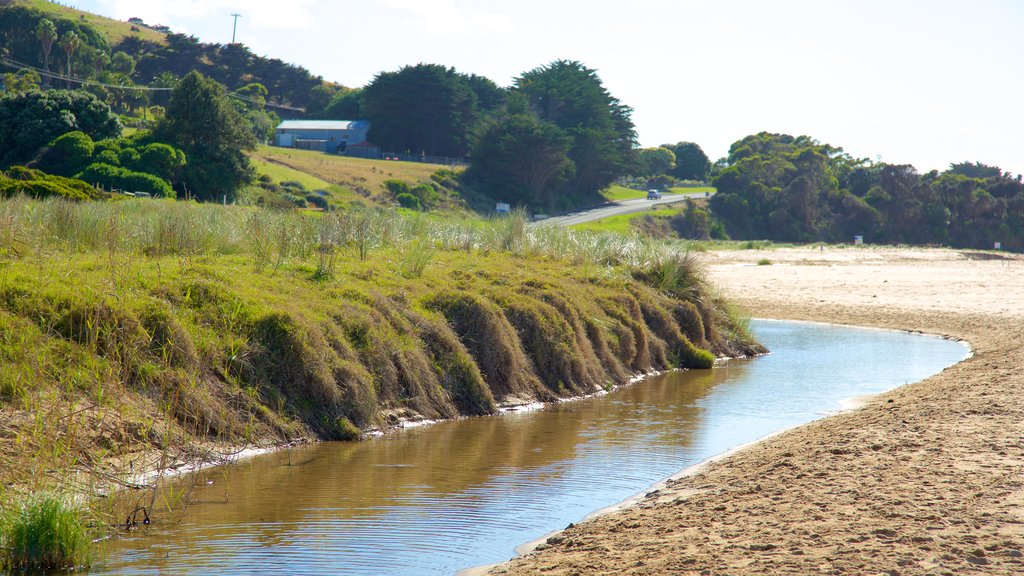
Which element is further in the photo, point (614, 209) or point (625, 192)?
point (625, 192)

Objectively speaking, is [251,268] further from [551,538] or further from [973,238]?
[973,238]

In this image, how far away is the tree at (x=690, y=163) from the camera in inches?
5433

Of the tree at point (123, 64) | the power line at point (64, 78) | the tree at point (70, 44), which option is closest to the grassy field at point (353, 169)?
the power line at point (64, 78)

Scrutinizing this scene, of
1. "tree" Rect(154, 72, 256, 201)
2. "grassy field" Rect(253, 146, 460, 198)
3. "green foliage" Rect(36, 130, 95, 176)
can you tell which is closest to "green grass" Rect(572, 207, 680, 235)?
"grassy field" Rect(253, 146, 460, 198)

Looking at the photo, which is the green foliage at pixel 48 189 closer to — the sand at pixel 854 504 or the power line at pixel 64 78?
the sand at pixel 854 504

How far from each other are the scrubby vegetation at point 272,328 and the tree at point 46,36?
273 ft

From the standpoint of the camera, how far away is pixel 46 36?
297 feet

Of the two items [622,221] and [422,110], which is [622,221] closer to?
[622,221]

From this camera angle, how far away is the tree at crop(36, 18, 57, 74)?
90250 mm

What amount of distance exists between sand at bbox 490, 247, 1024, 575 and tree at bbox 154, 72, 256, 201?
40.0 meters

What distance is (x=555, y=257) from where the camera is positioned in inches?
884

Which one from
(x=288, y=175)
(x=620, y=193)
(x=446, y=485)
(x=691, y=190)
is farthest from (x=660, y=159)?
(x=446, y=485)

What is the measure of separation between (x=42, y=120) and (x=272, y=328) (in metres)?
40.2

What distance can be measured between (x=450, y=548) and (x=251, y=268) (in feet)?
25.4
